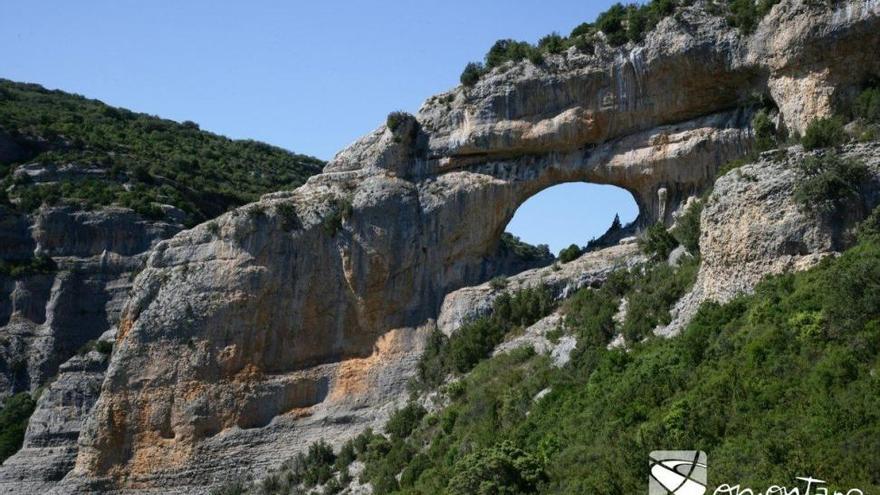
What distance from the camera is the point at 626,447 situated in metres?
23.6

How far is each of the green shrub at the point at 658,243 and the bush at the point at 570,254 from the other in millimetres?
2922

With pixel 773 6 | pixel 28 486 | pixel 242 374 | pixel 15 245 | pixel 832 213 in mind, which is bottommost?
pixel 28 486

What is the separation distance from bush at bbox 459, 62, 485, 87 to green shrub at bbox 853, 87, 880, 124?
12.5 m

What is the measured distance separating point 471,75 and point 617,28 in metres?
4.90

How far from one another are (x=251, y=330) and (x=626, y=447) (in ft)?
61.5

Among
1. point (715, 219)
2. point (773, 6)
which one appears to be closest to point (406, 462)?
point (715, 219)

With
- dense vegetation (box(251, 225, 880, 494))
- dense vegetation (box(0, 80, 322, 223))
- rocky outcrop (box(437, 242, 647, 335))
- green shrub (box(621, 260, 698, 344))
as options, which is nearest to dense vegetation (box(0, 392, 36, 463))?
dense vegetation (box(0, 80, 322, 223))

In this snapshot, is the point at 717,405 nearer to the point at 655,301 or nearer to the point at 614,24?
the point at 655,301

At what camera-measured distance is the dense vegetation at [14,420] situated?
45.7m

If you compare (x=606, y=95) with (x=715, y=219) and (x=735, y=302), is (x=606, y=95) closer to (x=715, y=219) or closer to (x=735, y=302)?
(x=715, y=219)

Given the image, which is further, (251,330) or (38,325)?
(38,325)

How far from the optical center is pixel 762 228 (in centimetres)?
2733

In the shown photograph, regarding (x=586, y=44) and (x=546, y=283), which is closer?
(x=546, y=283)

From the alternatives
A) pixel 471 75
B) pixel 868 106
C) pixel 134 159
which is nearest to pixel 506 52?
pixel 471 75
